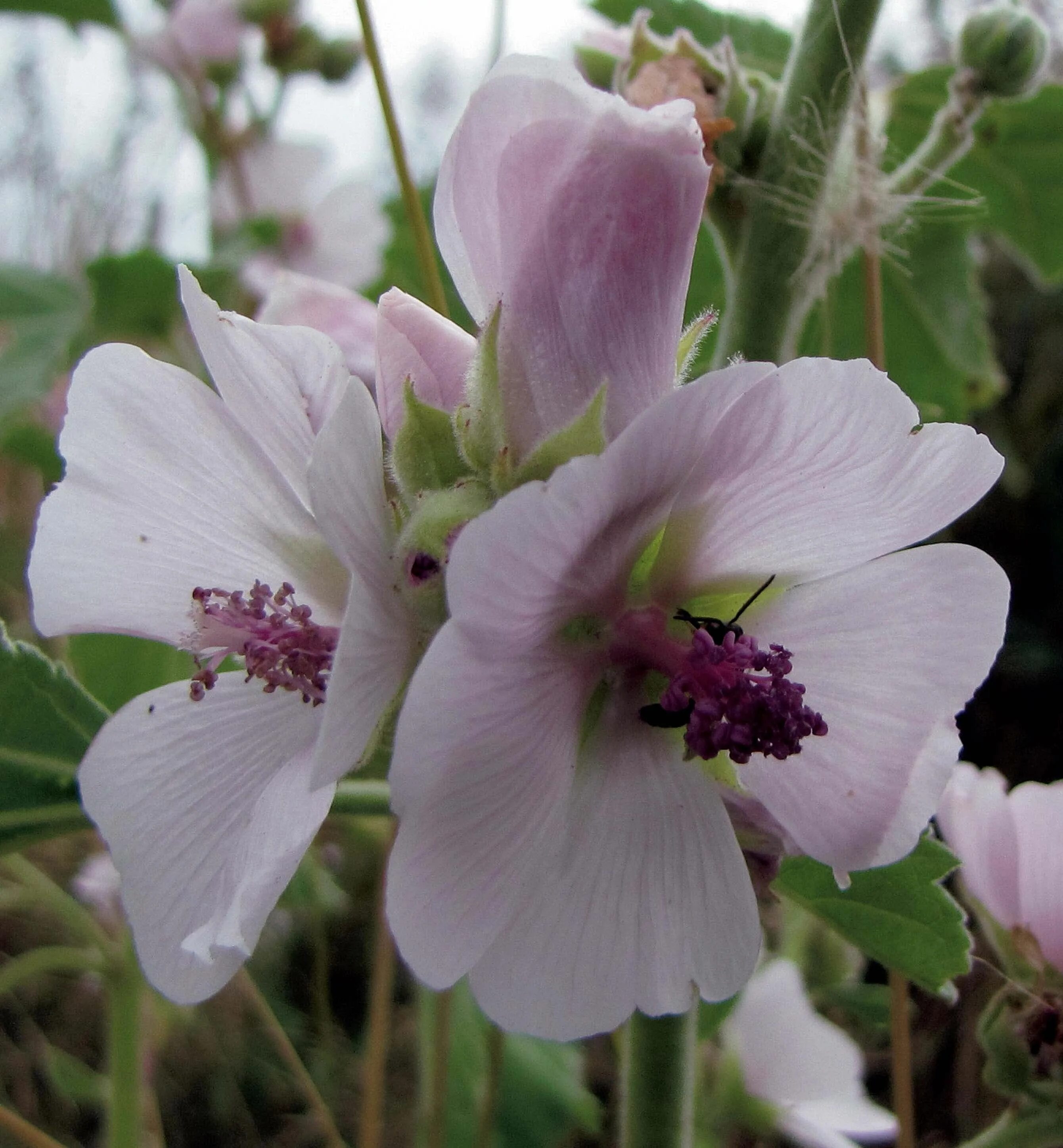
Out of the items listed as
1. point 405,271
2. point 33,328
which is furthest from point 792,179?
point 33,328

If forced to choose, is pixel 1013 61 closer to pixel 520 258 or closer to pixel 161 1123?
pixel 520 258

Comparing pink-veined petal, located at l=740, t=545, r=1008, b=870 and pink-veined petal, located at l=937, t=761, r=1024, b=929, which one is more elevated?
pink-veined petal, located at l=740, t=545, r=1008, b=870

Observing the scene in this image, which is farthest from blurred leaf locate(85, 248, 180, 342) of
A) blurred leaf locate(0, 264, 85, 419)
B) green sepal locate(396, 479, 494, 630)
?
green sepal locate(396, 479, 494, 630)

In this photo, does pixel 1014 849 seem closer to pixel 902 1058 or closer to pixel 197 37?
pixel 902 1058

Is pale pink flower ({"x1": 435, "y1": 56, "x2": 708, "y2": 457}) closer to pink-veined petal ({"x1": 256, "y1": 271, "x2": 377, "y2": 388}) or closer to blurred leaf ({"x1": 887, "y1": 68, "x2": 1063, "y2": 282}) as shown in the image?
pink-veined petal ({"x1": 256, "y1": 271, "x2": 377, "y2": 388})

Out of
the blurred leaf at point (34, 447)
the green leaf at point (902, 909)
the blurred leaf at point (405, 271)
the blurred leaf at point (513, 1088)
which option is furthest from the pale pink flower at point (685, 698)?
the blurred leaf at point (34, 447)

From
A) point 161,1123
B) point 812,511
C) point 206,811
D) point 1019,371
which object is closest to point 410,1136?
point 161,1123
